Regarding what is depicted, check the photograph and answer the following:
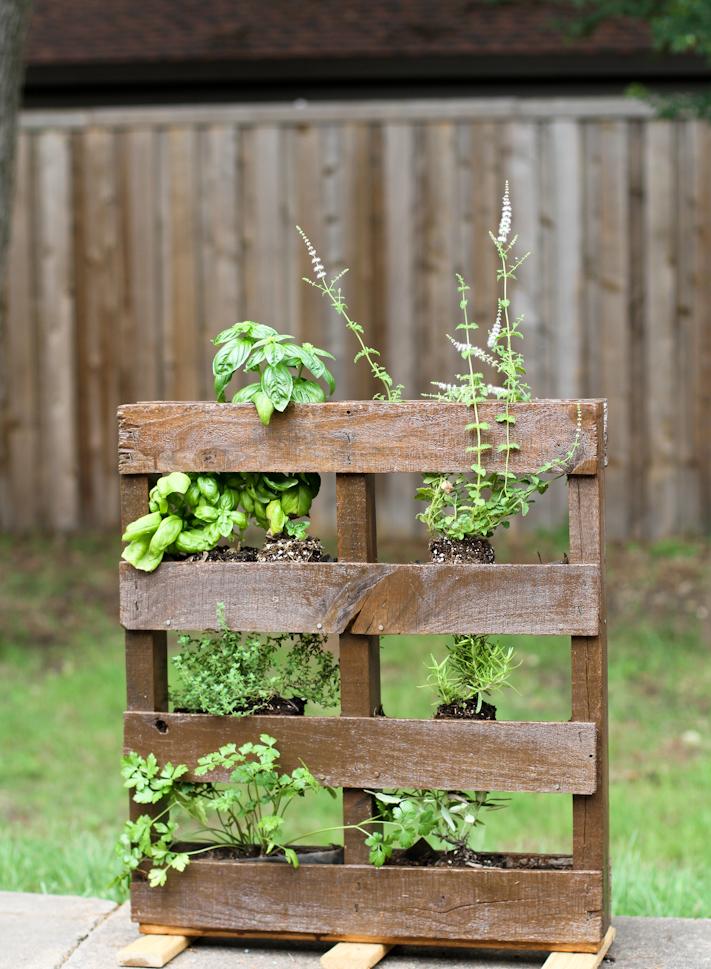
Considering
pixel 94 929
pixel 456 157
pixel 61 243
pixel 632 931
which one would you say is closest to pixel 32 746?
pixel 94 929

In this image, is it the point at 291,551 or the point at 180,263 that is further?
the point at 180,263

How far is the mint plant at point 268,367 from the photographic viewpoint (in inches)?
102

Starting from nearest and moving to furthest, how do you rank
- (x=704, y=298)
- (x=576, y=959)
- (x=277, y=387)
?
(x=576, y=959)
(x=277, y=387)
(x=704, y=298)

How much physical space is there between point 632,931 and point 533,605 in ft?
2.82

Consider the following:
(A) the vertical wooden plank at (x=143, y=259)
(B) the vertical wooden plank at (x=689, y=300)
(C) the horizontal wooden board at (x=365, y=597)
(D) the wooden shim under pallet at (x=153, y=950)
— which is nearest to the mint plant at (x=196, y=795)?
(D) the wooden shim under pallet at (x=153, y=950)

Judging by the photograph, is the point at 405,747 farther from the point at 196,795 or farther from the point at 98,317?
the point at 98,317

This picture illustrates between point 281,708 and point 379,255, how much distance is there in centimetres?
447

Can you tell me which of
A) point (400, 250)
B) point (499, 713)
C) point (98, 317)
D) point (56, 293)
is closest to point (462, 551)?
point (499, 713)

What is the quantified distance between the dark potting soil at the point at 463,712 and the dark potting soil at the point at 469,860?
0.91 feet

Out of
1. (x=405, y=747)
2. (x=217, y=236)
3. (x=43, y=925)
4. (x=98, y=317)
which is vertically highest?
(x=217, y=236)

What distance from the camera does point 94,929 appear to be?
112 inches

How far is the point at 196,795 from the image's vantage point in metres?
2.73

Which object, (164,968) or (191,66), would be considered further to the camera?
(191,66)

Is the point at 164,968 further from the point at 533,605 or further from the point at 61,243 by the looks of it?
the point at 61,243
